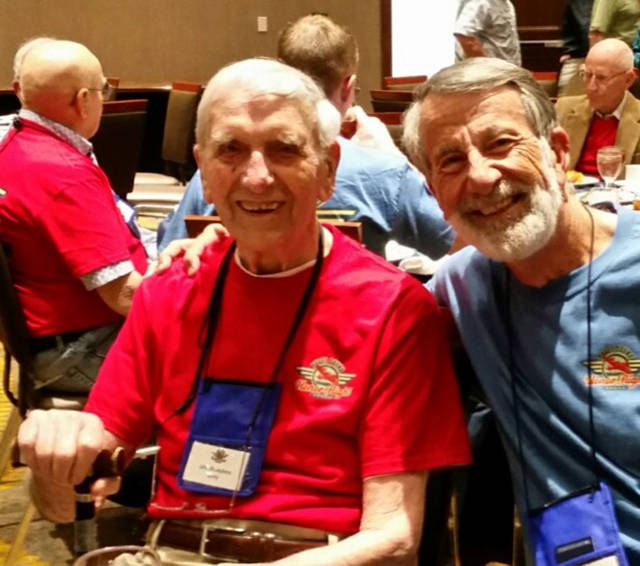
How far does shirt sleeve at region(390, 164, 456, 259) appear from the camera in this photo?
294 cm

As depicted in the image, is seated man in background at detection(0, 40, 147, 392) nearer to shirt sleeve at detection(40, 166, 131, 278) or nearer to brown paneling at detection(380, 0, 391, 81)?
shirt sleeve at detection(40, 166, 131, 278)

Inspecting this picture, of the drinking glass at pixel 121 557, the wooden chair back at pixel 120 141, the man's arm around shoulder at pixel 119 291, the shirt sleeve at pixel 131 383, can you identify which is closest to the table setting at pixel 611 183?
the man's arm around shoulder at pixel 119 291

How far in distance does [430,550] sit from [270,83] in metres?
0.86

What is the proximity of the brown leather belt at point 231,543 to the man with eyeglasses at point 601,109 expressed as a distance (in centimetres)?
337

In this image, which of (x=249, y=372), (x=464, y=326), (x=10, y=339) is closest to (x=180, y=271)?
(x=249, y=372)

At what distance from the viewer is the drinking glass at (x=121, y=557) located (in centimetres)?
125

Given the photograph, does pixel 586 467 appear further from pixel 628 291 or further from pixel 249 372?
pixel 249 372

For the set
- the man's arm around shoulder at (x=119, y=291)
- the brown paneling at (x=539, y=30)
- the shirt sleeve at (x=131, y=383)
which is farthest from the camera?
the brown paneling at (x=539, y=30)

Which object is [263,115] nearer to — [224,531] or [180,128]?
[224,531]

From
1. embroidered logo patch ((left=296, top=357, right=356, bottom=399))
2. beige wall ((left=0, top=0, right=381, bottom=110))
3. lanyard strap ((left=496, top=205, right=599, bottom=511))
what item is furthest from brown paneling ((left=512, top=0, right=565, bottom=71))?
embroidered logo patch ((left=296, top=357, right=356, bottom=399))

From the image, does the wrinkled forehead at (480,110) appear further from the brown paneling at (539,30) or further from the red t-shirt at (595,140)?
the brown paneling at (539,30)

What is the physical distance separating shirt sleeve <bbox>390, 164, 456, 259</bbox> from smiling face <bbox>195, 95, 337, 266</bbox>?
3.63 ft

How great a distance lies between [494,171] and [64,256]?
1.64 metres

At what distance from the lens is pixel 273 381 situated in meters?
1.77
